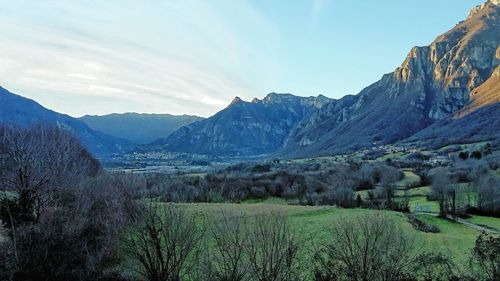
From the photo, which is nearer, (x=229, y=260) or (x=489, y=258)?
(x=229, y=260)

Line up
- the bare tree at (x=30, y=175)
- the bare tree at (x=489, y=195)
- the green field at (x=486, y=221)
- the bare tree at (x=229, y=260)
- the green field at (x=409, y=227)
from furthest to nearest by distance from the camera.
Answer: the bare tree at (x=489, y=195) → the green field at (x=486, y=221) → the green field at (x=409, y=227) → the bare tree at (x=30, y=175) → the bare tree at (x=229, y=260)

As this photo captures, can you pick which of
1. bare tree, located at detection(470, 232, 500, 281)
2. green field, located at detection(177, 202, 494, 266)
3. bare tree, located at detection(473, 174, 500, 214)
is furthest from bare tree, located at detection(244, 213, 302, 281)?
bare tree, located at detection(473, 174, 500, 214)

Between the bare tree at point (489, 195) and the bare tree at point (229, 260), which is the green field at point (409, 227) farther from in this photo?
the bare tree at point (229, 260)

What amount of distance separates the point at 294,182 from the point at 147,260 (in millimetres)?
107120

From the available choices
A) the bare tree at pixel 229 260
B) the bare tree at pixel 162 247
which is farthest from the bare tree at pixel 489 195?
the bare tree at pixel 162 247

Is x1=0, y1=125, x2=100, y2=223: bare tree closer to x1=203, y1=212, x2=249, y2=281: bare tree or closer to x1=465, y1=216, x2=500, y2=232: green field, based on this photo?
x1=203, y1=212, x2=249, y2=281: bare tree

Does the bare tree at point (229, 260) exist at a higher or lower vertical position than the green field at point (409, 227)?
higher

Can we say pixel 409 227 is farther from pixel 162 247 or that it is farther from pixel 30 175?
pixel 30 175

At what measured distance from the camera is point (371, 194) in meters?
110

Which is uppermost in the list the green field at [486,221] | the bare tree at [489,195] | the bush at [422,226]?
the bare tree at [489,195]

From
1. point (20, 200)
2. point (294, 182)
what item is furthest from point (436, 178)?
point (20, 200)

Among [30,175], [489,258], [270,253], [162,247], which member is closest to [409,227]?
[489,258]

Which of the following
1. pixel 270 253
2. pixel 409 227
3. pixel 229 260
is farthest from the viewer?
pixel 409 227

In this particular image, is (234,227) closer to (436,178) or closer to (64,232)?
(64,232)
